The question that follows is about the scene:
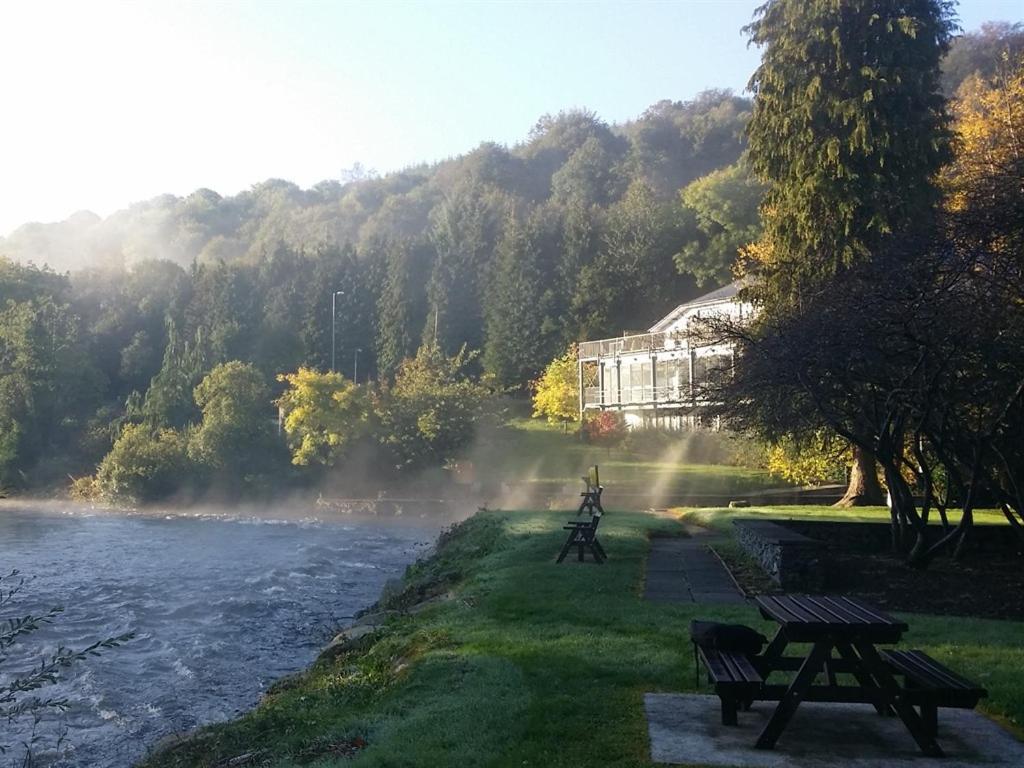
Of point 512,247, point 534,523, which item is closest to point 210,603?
point 534,523

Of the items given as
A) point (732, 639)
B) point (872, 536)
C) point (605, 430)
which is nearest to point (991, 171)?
point (872, 536)

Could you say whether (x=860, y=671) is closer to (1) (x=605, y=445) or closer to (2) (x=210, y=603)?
(2) (x=210, y=603)

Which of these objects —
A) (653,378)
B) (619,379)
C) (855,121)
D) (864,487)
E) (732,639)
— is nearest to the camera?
(732,639)

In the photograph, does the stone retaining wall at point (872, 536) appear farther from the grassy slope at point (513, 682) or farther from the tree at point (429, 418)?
the tree at point (429, 418)

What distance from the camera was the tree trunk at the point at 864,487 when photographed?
106 ft

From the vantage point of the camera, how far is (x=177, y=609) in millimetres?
20953

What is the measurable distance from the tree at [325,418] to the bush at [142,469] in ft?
23.9

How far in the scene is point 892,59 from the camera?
28.7 m

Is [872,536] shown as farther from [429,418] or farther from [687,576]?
[429,418]

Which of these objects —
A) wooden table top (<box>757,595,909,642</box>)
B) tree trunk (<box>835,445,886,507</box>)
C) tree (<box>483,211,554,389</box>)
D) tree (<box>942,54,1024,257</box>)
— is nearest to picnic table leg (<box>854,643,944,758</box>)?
wooden table top (<box>757,595,909,642</box>)

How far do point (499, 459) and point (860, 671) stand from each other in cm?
5336

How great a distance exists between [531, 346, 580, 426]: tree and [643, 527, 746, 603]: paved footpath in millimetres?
43196

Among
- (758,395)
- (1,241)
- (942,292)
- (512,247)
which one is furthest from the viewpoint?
(1,241)

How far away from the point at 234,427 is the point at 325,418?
731cm
